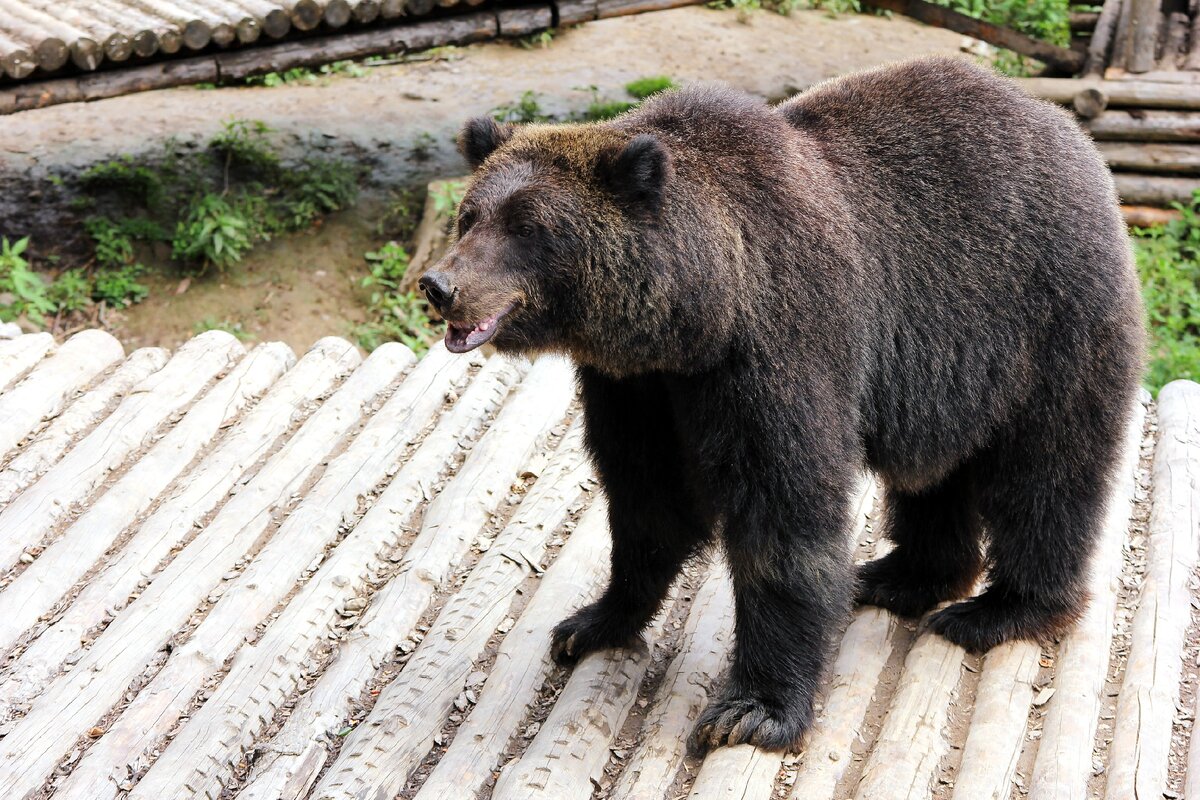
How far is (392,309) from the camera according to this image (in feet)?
32.4

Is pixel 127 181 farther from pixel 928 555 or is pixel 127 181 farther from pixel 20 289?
pixel 928 555

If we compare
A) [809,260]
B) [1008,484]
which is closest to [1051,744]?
[1008,484]

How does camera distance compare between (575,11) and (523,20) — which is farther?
(575,11)

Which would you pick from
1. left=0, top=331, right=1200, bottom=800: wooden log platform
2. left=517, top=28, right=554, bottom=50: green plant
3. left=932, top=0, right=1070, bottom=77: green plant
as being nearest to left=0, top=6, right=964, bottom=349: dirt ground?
left=517, top=28, right=554, bottom=50: green plant

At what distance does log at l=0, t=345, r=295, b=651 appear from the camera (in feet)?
16.0

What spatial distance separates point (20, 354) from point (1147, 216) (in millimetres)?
8530

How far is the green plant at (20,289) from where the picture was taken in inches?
367

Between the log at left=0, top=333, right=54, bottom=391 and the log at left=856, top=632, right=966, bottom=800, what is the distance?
14.6 feet

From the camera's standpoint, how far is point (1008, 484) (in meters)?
4.54

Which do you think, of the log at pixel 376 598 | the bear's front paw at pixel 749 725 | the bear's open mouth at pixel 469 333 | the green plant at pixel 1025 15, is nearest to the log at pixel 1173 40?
the green plant at pixel 1025 15

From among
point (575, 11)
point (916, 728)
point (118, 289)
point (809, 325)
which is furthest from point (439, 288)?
point (575, 11)

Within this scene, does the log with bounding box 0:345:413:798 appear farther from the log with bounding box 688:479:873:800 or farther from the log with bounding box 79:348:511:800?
the log with bounding box 688:479:873:800

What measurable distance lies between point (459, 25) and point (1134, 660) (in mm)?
7345

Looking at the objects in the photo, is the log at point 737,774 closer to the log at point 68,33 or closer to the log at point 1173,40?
the log at point 68,33
